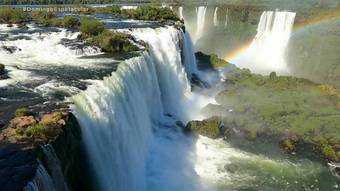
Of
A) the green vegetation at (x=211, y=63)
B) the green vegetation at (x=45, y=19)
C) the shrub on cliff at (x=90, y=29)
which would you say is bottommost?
the green vegetation at (x=211, y=63)

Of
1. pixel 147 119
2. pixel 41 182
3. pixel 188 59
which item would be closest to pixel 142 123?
pixel 147 119

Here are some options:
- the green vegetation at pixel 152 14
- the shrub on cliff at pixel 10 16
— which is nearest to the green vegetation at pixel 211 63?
the green vegetation at pixel 152 14

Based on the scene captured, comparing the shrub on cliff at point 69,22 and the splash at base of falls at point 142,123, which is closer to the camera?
the splash at base of falls at point 142,123

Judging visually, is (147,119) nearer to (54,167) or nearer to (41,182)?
(54,167)

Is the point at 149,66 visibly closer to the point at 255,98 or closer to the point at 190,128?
the point at 190,128

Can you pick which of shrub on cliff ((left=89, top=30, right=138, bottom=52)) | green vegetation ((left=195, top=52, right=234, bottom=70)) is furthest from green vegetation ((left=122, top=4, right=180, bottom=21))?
shrub on cliff ((left=89, top=30, right=138, bottom=52))

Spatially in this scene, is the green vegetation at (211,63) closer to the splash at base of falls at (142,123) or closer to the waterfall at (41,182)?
the splash at base of falls at (142,123)
